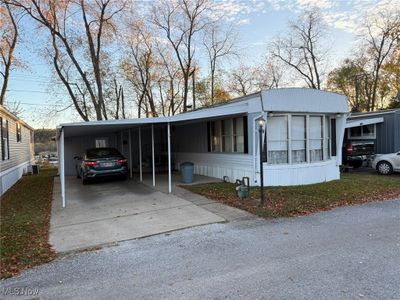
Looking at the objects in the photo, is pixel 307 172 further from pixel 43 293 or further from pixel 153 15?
pixel 153 15

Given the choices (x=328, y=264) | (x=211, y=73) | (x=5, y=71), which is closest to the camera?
(x=328, y=264)

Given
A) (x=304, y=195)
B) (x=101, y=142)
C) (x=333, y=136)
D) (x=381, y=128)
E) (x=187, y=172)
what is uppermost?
(x=381, y=128)

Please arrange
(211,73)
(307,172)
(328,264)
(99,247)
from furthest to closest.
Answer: (211,73) < (307,172) < (99,247) < (328,264)

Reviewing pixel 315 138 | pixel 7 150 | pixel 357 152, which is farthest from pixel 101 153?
pixel 357 152

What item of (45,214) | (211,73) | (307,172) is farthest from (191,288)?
(211,73)

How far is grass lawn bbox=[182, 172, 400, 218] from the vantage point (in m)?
7.04

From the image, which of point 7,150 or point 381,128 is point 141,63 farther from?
point 381,128

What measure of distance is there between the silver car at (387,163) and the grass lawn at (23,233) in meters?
12.9

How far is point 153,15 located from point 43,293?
25570 mm

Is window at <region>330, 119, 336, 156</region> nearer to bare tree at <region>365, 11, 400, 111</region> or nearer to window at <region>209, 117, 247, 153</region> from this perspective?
window at <region>209, 117, 247, 153</region>

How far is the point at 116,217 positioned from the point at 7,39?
21674mm

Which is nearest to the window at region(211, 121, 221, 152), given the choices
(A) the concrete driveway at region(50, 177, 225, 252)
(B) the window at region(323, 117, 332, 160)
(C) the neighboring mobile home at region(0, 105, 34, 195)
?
(A) the concrete driveway at region(50, 177, 225, 252)

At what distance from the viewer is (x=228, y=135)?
11.6 metres

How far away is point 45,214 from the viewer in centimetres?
724
